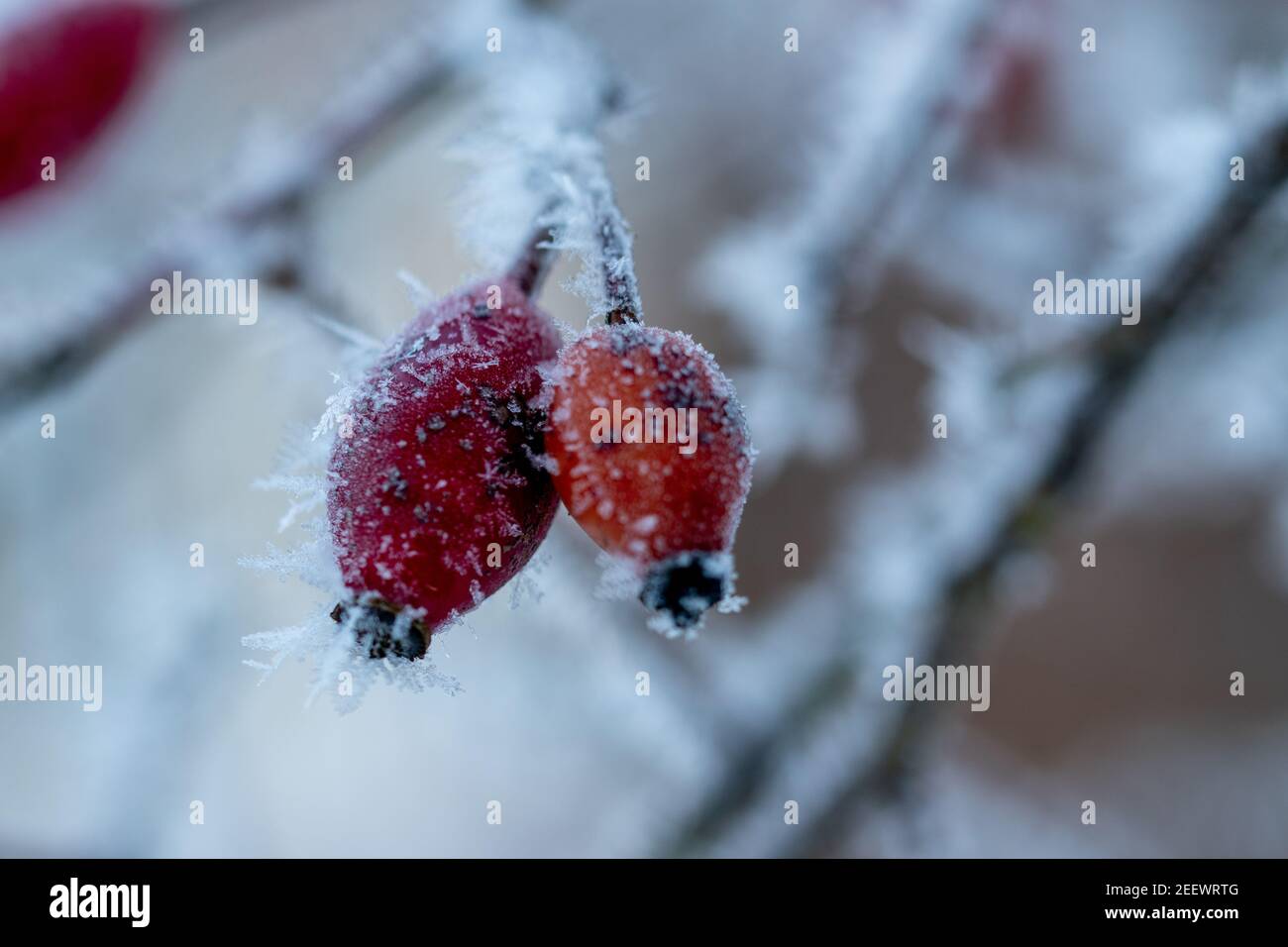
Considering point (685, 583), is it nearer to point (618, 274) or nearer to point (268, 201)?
point (618, 274)

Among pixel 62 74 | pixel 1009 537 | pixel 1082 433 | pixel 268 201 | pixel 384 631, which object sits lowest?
pixel 384 631

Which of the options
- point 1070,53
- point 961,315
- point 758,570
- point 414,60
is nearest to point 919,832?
point 414,60

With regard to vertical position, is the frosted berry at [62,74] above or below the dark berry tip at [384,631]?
above

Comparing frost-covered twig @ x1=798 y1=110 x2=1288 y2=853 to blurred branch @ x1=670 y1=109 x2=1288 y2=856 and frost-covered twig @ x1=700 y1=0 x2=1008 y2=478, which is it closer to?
blurred branch @ x1=670 y1=109 x2=1288 y2=856

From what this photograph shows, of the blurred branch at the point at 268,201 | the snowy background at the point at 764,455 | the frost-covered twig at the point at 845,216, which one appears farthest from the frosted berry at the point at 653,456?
the frost-covered twig at the point at 845,216

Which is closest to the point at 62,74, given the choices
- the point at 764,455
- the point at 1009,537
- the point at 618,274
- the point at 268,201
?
the point at 268,201

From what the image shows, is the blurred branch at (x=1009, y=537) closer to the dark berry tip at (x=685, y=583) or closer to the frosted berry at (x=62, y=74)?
the dark berry tip at (x=685, y=583)
